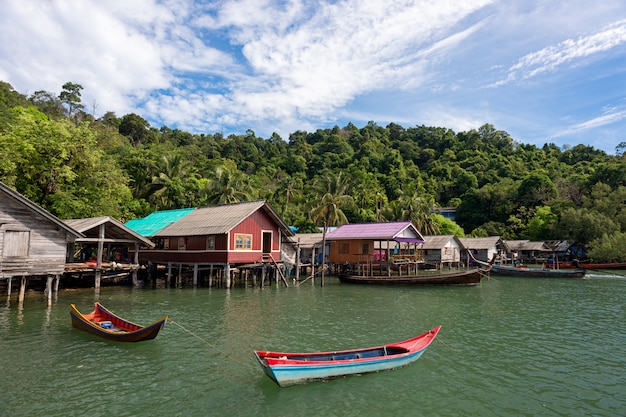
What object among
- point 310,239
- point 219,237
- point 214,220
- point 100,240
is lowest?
point 100,240

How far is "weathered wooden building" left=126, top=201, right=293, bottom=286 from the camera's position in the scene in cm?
2970

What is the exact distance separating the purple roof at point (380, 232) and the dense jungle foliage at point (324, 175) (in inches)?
434

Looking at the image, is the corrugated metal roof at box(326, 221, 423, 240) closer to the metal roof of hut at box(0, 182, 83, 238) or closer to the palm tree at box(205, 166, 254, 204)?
the palm tree at box(205, 166, 254, 204)

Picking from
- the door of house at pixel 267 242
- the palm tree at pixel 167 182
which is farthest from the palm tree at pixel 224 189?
the door of house at pixel 267 242

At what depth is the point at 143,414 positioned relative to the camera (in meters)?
8.98

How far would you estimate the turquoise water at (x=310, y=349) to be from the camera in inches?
376

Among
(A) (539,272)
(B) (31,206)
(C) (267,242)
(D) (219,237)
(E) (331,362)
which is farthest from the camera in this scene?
(A) (539,272)

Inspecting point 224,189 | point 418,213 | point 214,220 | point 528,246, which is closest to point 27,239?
point 214,220

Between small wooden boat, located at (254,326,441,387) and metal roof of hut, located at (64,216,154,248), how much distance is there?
1890 cm

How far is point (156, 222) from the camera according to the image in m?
36.6

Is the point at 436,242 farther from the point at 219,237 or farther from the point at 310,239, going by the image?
the point at 219,237

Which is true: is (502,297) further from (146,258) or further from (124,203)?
(124,203)

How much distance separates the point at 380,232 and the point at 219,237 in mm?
15832

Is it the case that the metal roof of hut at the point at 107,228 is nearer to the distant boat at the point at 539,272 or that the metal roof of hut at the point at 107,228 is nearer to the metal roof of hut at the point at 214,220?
the metal roof of hut at the point at 214,220
